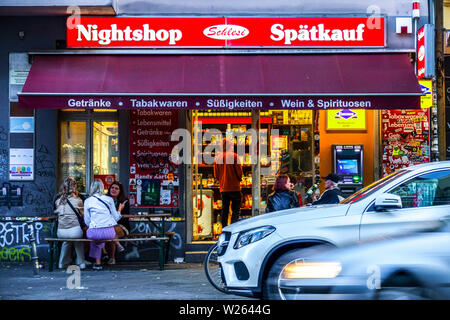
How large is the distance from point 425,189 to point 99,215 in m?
5.70

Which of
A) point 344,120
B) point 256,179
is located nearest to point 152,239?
point 256,179

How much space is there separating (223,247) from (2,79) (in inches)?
252

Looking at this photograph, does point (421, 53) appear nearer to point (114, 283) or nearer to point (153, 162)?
point (153, 162)

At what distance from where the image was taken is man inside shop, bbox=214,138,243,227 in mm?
12672

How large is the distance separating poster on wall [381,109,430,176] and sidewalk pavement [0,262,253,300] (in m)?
4.30

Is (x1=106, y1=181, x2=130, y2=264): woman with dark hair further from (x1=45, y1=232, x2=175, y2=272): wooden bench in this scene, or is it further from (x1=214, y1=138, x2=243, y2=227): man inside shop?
(x1=214, y1=138, x2=243, y2=227): man inside shop

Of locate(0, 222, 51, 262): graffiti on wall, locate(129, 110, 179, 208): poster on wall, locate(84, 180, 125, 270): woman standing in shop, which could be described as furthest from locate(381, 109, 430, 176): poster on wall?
locate(0, 222, 51, 262): graffiti on wall

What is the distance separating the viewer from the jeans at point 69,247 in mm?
11234

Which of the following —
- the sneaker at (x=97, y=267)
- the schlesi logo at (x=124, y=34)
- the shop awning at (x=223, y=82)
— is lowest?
the sneaker at (x=97, y=267)

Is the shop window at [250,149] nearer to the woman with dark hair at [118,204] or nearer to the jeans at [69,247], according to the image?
the woman with dark hair at [118,204]

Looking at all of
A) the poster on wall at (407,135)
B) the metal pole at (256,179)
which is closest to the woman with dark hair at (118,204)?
the metal pole at (256,179)

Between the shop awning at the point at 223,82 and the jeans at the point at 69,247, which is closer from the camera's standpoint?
the shop awning at the point at 223,82

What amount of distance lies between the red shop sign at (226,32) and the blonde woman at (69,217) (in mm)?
2619
